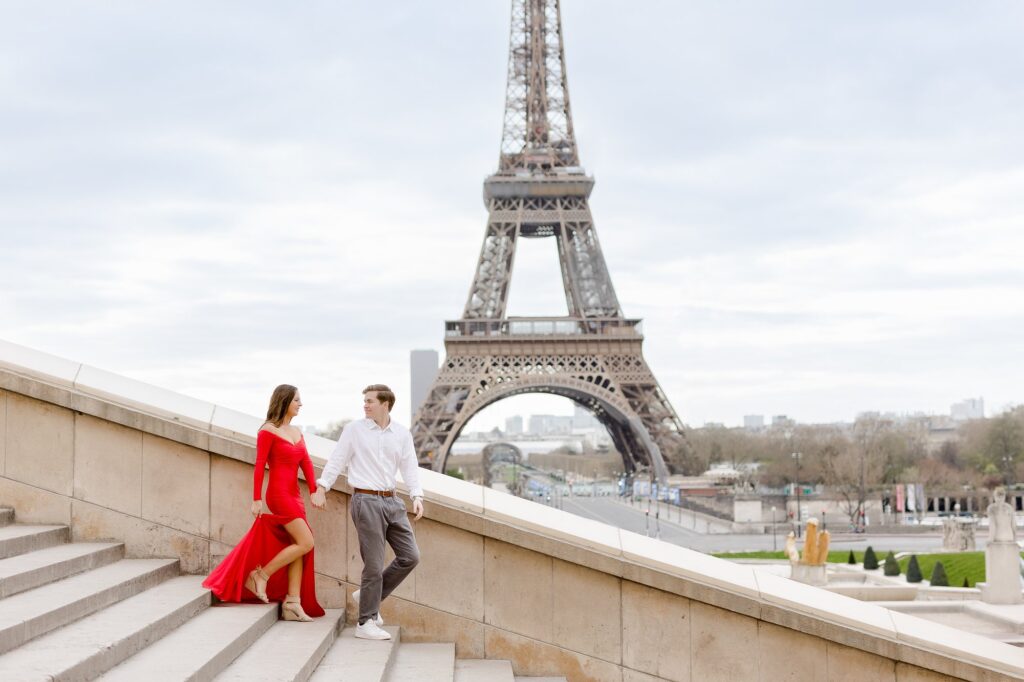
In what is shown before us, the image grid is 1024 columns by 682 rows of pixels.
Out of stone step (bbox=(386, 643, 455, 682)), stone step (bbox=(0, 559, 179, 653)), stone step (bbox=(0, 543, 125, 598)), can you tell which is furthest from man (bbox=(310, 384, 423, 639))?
stone step (bbox=(0, 543, 125, 598))

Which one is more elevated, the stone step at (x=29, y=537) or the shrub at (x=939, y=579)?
the stone step at (x=29, y=537)

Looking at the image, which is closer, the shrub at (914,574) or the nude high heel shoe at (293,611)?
the nude high heel shoe at (293,611)

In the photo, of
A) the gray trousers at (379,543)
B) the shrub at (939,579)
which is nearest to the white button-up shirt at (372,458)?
the gray trousers at (379,543)

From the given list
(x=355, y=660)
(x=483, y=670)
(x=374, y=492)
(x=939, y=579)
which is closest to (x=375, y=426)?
(x=374, y=492)

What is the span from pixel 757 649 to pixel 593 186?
174ft

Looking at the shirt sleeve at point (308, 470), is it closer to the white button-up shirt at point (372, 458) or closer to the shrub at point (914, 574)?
the white button-up shirt at point (372, 458)

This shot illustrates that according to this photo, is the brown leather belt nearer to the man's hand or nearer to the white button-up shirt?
the white button-up shirt

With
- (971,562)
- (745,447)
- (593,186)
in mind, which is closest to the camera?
(971,562)

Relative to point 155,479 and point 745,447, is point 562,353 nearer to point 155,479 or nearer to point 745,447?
point 155,479

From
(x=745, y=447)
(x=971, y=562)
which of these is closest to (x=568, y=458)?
(x=745, y=447)

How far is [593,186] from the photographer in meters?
59.6

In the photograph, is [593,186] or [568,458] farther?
[568,458]

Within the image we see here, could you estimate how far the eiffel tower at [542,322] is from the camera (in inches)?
2192

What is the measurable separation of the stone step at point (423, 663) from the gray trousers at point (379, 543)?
39 centimetres
